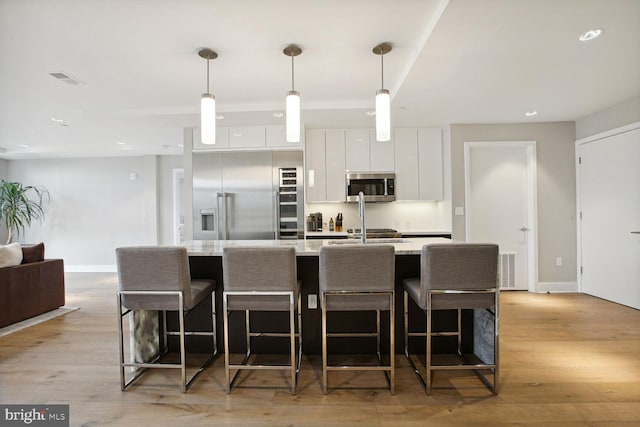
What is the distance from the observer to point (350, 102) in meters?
3.91

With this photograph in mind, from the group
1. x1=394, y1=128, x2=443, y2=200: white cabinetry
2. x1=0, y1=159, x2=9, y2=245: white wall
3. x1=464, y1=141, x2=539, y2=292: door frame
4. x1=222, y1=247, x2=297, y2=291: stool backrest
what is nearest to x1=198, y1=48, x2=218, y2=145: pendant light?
x1=222, y1=247, x2=297, y2=291: stool backrest

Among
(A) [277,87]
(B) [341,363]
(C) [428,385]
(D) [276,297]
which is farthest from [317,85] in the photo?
(C) [428,385]

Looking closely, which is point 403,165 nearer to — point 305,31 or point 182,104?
point 305,31

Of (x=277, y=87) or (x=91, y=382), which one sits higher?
(x=277, y=87)

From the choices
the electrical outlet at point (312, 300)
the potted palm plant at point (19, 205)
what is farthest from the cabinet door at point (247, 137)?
the potted palm plant at point (19, 205)

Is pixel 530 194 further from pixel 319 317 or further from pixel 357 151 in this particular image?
pixel 319 317

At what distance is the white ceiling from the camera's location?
7.02ft

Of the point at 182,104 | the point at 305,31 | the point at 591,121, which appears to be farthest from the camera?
the point at 591,121

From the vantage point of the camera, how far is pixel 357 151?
4766 mm

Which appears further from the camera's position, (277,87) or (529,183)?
(529,183)

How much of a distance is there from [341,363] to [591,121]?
458 cm

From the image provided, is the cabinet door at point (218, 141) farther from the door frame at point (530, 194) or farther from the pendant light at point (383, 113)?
the door frame at point (530, 194)

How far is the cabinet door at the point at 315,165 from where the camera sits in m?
4.75

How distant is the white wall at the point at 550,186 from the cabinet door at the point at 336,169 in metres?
1.57
